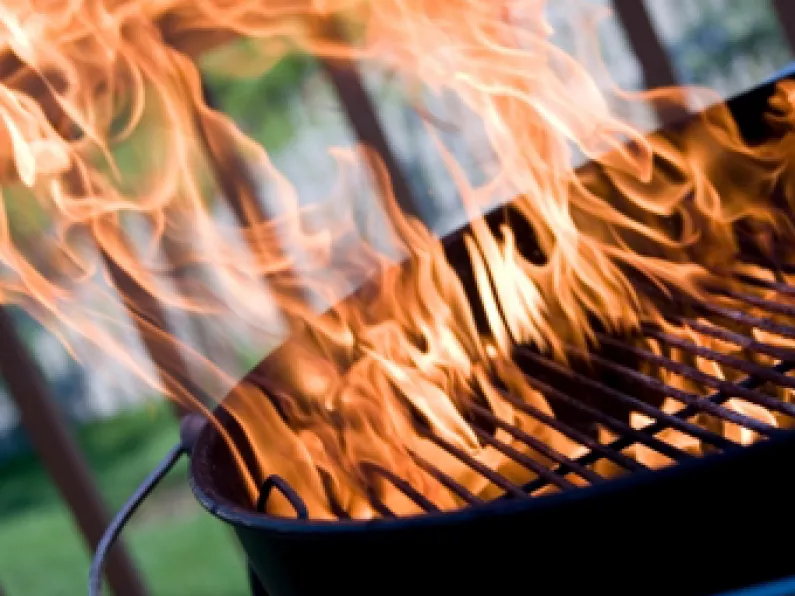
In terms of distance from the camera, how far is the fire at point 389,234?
155 cm

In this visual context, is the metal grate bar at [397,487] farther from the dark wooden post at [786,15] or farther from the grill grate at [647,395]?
the dark wooden post at [786,15]

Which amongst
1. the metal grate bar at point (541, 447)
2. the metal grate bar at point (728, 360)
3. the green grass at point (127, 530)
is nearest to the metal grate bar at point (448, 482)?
the metal grate bar at point (541, 447)

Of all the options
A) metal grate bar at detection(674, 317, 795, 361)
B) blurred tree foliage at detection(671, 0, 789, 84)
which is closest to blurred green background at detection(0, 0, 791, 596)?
blurred tree foliage at detection(671, 0, 789, 84)

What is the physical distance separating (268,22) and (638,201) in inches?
28.1

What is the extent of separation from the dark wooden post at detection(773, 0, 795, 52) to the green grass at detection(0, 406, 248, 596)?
6.72 ft

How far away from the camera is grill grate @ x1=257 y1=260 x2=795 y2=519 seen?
130 centimetres

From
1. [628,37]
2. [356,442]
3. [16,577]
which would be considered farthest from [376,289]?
[16,577]

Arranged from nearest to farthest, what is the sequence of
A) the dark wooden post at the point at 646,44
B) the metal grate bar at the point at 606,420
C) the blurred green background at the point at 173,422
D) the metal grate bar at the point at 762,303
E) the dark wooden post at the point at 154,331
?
the metal grate bar at the point at 606,420
the metal grate bar at the point at 762,303
the dark wooden post at the point at 154,331
the dark wooden post at the point at 646,44
the blurred green background at the point at 173,422

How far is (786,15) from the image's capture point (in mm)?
2131

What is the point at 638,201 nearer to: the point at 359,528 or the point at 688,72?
the point at 359,528

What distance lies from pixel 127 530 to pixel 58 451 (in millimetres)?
1611

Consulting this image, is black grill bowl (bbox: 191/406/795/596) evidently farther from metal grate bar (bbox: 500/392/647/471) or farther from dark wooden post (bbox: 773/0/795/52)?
dark wooden post (bbox: 773/0/795/52)

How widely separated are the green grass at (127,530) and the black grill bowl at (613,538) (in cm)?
224

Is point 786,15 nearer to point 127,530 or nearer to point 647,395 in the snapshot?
point 647,395
